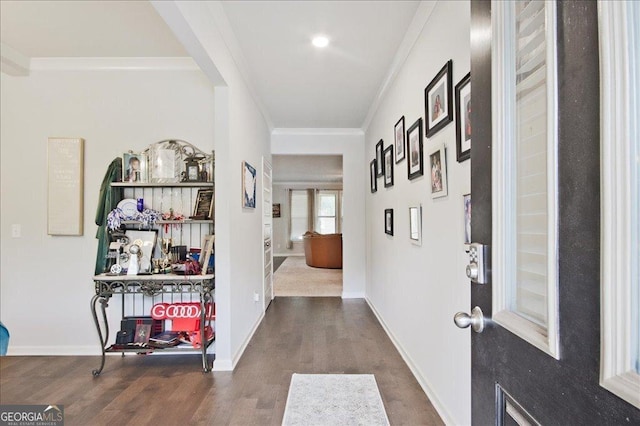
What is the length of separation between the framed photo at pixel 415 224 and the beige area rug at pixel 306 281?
9.62ft

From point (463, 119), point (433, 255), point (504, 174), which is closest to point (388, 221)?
point (433, 255)

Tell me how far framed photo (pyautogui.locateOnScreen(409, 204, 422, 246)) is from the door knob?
151 cm

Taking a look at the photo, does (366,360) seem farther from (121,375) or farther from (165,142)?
(165,142)

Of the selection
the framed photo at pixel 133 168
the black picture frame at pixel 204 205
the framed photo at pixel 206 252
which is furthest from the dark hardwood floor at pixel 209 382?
the framed photo at pixel 133 168

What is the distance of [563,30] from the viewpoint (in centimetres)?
54

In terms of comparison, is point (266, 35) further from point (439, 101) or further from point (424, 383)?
point (424, 383)

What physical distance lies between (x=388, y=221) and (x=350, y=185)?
1806 mm

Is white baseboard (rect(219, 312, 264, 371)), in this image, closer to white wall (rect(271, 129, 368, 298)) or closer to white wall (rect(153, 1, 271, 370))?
white wall (rect(153, 1, 271, 370))

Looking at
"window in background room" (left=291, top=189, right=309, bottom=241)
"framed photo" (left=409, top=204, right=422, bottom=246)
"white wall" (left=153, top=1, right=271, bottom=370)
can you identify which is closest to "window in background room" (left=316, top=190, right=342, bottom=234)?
"window in background room" (left=291, top=189, right=309, bottom=241)

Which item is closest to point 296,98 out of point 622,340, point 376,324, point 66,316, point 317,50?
point 317,50

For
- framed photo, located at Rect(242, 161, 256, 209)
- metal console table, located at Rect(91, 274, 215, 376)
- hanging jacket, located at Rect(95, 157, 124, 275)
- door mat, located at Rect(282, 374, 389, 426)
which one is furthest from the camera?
framed photo, located at Rect(242, 161, 256, 209)

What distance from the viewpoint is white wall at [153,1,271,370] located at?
197 cm

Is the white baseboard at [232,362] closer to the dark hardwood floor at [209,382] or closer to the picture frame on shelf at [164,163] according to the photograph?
the dark hardwood floor at [209,382]

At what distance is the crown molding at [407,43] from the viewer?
6.98 feet
